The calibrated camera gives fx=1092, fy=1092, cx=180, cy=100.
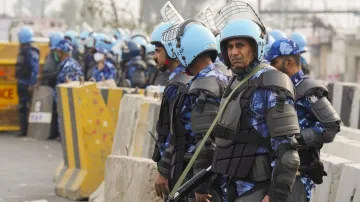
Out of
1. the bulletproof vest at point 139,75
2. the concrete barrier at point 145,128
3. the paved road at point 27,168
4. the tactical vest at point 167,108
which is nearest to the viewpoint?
the tactical vest at point 167,108

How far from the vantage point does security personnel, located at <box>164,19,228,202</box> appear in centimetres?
671

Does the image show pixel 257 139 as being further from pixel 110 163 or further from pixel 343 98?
pixel 343 98

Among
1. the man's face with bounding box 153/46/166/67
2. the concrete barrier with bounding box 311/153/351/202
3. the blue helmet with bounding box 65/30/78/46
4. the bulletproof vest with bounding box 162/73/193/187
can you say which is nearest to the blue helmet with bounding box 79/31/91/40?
the blue helmet with bounding box 65/30/78/46

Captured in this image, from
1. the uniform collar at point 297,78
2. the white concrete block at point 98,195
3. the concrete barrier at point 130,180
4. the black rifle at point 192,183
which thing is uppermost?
the uniform collar at point 297,78

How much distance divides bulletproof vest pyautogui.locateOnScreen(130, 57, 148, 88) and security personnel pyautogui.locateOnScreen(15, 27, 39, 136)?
98.8 inches

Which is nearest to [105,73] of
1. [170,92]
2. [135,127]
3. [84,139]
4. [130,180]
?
[84,139]

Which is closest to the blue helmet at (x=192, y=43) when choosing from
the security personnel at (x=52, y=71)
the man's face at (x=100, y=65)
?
the man's face at (x=100, y=65)

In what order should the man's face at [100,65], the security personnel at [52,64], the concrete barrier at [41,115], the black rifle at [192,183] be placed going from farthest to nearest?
1. the concrete barrier at [41,115]
2. the security personnel at [52,64]
3. the man's face at [100,65]
4. the black rifle at [192,183]

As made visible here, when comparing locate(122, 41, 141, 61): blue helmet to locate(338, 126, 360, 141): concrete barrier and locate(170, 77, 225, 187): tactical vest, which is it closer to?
locate(338, 126, 360, 141): concrete barrier

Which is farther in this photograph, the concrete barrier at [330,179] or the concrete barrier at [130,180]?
the concrete barrier at [130,180]

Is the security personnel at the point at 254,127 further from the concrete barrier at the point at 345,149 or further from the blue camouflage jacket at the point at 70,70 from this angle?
the blue camouflage jacket at the point at 70,70

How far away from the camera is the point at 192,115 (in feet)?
22.5

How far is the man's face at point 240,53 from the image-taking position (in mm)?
6164

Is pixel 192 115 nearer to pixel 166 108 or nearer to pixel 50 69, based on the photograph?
pixel 166 108
